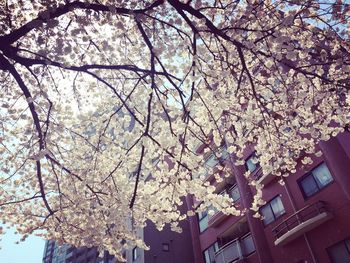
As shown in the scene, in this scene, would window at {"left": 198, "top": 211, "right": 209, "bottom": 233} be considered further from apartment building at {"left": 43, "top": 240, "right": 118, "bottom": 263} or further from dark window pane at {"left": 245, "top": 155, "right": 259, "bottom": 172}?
apartment building at {"left": 43, "top": 240, "right": 118, "bottom": 263}

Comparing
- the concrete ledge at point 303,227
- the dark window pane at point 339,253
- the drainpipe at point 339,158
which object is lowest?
the dark window pane at point 339,253

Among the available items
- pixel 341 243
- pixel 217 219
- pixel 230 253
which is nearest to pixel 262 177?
pixel 341 243

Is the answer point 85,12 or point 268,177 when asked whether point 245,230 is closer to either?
point 268,177

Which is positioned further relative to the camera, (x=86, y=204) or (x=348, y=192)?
(x=348, y=192)

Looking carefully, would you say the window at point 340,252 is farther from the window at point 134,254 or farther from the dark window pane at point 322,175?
the window at point 134,254

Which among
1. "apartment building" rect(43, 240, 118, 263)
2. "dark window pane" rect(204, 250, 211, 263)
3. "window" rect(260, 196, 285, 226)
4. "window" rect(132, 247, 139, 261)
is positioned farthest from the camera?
"apartment building" rect(43, 240, 118, 263)

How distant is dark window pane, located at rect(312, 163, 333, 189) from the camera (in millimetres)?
13148

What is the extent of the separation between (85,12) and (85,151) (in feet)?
20.3

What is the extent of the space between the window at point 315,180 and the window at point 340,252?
92.6 inches

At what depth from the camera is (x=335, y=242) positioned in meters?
12.2

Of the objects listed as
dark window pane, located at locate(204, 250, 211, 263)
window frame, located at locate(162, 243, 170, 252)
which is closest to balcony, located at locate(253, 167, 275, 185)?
dark window pane, located at locate(204, 250, 211, 263)

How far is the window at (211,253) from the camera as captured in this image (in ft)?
67.1

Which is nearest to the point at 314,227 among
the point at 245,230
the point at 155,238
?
the point at 245,230

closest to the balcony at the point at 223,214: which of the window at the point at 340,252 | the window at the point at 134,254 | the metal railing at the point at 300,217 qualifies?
the metal railing at the point at 300,217
